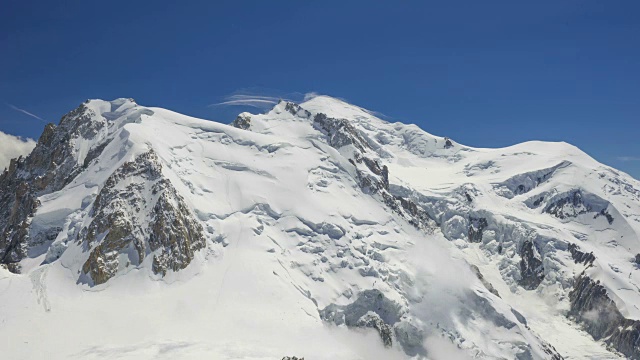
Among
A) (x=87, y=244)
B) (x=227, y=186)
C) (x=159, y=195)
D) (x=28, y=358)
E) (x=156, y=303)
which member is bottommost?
(x=28, y=358)

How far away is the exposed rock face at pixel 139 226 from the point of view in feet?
476

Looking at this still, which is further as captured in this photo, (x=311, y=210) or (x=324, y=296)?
(x=311, y=210)

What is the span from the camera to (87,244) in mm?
146875

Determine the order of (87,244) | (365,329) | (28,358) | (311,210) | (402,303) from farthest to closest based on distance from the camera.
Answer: (311,210) < (402,303) < (365,329) < (87,244) < (28,358)

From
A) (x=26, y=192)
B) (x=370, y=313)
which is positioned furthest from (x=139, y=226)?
(x=370, y=313)

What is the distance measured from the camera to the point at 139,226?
152 meters

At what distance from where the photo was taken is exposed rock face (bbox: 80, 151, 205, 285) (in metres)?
145

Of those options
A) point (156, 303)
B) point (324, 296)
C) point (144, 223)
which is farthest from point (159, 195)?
point (324, 296)

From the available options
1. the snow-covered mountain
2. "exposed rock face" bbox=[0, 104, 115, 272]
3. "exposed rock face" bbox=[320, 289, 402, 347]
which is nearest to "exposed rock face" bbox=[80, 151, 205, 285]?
the snow-covered mountain

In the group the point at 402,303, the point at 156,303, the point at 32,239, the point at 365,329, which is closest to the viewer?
the point at 156,303

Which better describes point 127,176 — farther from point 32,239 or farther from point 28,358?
point 28,358

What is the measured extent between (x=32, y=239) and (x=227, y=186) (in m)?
60.6

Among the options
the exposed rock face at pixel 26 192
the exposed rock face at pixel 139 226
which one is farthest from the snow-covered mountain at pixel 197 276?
the exposed rock face at pixel 26 192

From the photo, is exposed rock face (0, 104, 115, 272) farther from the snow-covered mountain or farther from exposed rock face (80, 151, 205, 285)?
exposed rock face (80, 151, 205, 285)
